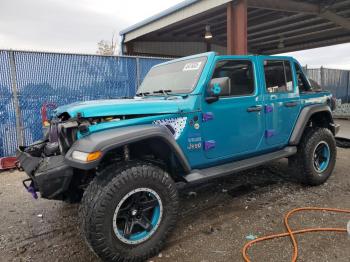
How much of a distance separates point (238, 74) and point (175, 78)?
80 centimetres

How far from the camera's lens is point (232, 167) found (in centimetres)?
354

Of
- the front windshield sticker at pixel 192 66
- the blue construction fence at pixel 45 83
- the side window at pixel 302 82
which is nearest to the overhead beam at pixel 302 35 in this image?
the blue construction fence at pixel 45 83

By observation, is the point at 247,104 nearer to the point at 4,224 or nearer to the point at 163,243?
the point at 163,243

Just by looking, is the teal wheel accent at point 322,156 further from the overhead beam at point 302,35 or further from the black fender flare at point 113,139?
the overhead beam at point 302,35

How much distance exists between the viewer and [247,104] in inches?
145

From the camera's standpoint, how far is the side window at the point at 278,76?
160 inches

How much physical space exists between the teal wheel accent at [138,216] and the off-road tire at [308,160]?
8.31 ft

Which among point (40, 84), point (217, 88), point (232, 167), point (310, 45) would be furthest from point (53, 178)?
point (310, 45)

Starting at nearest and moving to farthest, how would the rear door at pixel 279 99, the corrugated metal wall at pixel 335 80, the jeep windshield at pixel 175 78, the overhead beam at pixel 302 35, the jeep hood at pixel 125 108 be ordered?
the jeep hood at pixel 125 108 → the jeep windshield at pixel 175 78 → the rear door at pixel 279 99 → the overhead beam at pixel 302 35 → the corrugated metal wall at pixel 335 80

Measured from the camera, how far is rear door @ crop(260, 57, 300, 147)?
400cm

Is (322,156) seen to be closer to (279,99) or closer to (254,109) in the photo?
(279,99)

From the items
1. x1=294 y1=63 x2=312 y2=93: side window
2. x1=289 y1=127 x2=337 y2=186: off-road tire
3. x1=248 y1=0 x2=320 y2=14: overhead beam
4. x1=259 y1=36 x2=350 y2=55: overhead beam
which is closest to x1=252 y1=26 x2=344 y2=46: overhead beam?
x1=259 y1=36 x2=350 y2=55: overhead beam

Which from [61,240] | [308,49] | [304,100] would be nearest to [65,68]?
[61,240]

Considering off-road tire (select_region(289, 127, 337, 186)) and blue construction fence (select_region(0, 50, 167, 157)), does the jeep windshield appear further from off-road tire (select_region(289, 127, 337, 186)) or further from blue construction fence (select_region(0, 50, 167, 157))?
blue construction fence (select_region(0, 50, 167, 157))
